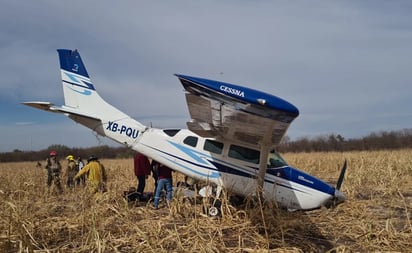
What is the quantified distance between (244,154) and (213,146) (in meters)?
0.84

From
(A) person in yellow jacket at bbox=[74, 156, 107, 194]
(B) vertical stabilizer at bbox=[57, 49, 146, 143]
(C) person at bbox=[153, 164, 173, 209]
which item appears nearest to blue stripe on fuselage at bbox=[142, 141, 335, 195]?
(C) person at bbox=[153, 164, 173, 209]

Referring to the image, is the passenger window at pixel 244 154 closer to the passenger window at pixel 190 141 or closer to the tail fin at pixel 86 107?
the passenger window at pixel 190 141

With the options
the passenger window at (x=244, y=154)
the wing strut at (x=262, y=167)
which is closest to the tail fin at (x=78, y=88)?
the passenger window at (x=244, y=154)

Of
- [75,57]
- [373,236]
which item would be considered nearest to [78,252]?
[373,236]

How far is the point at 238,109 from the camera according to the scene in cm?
601

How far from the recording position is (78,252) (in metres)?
5.76

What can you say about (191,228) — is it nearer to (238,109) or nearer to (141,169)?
(238,109)

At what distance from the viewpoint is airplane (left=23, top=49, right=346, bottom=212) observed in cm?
570

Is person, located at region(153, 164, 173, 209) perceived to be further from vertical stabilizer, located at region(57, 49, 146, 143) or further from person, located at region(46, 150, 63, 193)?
person, located at region(46, 150, 63, 193)

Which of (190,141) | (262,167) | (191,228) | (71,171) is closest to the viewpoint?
(191,228)

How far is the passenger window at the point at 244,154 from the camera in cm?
923

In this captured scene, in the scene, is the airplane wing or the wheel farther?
the wheel

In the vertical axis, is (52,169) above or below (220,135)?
below

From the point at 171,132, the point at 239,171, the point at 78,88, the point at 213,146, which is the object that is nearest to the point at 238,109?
the point at 239,171
